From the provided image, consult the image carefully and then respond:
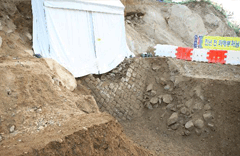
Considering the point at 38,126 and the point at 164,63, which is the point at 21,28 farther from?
the point at 164,63

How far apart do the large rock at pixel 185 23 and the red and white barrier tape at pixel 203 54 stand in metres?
5.43

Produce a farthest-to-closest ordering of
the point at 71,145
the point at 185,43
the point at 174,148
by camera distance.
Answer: the point at 185,43
the point at 174,148
the point at 71,145

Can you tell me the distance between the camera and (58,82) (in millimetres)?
5238

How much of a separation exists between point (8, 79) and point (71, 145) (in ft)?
7.35

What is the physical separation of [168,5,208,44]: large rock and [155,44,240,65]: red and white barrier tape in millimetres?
5426

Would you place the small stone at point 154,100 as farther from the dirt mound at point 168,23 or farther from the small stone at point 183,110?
the dirt mound at point 168,23

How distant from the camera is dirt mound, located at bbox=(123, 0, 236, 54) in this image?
11316mm

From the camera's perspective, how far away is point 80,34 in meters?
7.52

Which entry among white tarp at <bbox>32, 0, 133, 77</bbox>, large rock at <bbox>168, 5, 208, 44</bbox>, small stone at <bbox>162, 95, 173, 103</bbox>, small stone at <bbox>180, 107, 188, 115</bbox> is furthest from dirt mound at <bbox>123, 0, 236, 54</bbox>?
small stone at <bbox>180, 107, 188, 115</bbox>

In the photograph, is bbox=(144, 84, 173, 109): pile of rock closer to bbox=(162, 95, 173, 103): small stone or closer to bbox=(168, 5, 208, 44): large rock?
bbox=(162, 95, 173, 103): small stone

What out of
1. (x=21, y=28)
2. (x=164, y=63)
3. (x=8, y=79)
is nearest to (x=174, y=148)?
(x=164, y=63)

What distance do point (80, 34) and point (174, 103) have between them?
407cm

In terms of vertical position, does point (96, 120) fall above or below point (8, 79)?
below

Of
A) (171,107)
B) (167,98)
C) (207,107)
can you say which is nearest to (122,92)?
(167,98)
